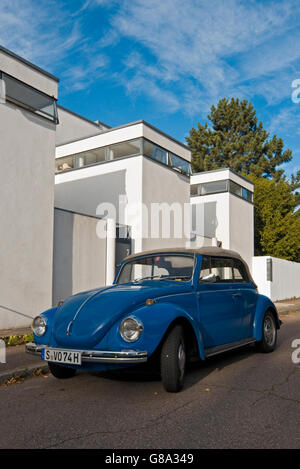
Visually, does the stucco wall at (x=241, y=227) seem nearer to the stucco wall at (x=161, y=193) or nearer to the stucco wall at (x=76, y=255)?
the stucco wall at (x=161, y=193)

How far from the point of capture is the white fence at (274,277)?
2075 centimetres

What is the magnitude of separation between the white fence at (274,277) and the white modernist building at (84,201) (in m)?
0.05

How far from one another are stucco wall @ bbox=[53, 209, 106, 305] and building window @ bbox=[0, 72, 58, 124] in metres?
2.58

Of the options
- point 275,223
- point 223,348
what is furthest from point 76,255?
point 275,223

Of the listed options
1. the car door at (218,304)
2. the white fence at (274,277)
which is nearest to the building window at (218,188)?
the white fence at (274,277)

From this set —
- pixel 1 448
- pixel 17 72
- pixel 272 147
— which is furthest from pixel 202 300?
pixel 272 147

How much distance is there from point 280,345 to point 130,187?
8.24m

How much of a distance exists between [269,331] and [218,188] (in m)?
15.0

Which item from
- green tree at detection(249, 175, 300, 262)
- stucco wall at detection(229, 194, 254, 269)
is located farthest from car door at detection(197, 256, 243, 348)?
green tree at detection(249, 175, 300, 262)

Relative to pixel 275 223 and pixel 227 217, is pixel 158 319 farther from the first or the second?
pixel 275 223

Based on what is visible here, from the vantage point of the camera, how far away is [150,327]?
4113 mm

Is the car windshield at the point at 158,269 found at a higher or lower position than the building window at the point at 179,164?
lower

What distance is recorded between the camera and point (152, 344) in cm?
408

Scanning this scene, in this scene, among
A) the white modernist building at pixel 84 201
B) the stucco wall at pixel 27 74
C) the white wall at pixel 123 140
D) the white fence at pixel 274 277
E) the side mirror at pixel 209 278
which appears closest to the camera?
the side mirror at pixel 209 278
